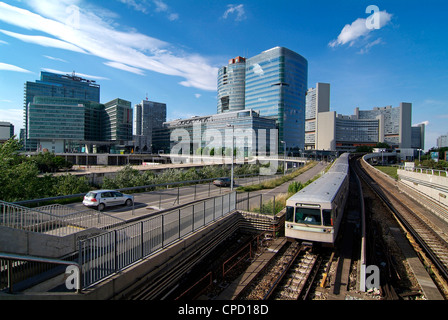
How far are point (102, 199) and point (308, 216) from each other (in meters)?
12.7

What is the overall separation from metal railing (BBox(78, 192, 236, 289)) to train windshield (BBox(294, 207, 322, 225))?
4387mm

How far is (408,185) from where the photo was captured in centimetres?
3122

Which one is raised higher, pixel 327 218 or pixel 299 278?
pixel 327 218

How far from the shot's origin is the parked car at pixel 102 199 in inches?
610

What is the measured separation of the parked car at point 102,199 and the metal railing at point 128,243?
7329mm

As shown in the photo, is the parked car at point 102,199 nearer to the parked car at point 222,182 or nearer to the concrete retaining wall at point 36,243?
the concrete retaining wall at point 36,243

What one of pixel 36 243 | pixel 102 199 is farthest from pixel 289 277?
pixel 102 199

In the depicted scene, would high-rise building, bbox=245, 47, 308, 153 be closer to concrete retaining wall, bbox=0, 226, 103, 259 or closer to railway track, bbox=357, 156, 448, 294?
railway track, bbox=357, 156, 448, 294

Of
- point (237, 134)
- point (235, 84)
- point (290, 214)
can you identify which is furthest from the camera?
point (235, 84)

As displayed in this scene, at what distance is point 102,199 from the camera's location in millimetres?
15695

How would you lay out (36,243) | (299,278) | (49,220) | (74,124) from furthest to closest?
(74,124) → (299,278) → (49,220) → (36,243)

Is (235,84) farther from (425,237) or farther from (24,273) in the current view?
(24,273)
